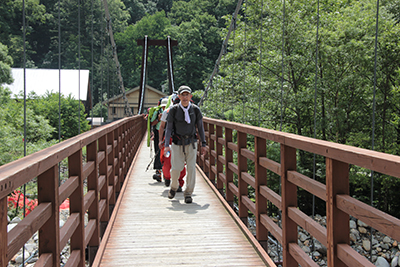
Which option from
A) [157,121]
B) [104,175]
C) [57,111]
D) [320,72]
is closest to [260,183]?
[104,175]

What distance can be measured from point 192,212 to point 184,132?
73cm

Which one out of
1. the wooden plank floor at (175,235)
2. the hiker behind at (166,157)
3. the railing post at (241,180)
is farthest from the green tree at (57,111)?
the railing post at (241,180)

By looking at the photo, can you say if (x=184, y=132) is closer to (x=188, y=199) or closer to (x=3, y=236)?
(x=188, y=199)

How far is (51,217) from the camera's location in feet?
4.65

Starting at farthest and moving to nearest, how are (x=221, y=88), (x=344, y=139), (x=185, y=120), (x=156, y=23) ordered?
1. (x=156, y=23)
2. (x=221, y=88)
3. (x=344, y=139)
4. (x=185, y=120)

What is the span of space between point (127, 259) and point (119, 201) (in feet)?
5.30

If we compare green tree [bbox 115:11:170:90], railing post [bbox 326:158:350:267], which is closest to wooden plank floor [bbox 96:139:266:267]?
railing post [bbox 326:158:350:267]

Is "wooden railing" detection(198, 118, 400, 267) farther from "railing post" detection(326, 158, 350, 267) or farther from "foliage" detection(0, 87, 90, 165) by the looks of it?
"foliage" detection(0, 87, 90, 165)

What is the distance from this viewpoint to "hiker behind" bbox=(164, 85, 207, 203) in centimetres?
358

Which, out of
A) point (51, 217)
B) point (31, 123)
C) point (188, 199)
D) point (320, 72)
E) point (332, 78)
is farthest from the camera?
point (31, 123)

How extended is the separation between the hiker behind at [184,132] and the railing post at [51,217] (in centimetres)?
217

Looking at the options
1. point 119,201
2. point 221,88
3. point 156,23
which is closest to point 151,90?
point 156,23

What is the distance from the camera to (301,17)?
11320 mm

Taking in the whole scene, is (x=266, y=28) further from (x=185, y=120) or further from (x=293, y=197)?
(x=293, y=197)
